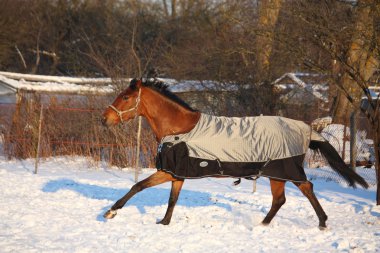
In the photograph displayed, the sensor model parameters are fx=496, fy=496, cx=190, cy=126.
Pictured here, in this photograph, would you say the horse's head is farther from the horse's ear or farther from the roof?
the roof

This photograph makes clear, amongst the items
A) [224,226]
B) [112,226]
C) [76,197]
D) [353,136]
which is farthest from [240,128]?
[353,136]

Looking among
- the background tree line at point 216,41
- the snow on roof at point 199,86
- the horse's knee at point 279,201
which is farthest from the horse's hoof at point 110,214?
the snow on roof at point 199,86

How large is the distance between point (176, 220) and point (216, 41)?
14.1m

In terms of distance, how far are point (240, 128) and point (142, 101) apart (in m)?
1.36

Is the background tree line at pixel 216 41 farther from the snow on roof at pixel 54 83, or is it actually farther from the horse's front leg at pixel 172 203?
→ the horse's front leg at pixel 172 203

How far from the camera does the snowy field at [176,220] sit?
5.51m

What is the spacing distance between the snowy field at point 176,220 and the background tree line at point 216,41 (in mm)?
1859

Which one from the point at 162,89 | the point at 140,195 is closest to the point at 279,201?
the point at 162,89

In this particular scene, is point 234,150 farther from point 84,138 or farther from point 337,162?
point 84,138

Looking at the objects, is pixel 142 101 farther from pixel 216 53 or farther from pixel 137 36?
pixel 137 36

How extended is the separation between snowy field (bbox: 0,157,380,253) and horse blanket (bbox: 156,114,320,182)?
0.72m

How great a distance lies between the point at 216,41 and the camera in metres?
19.9

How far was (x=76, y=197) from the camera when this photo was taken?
8.23 m

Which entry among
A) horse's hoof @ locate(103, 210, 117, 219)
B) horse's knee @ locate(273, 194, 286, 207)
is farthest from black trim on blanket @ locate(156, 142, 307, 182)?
horse's hoof @ locate(103, 210, 117, 219)
